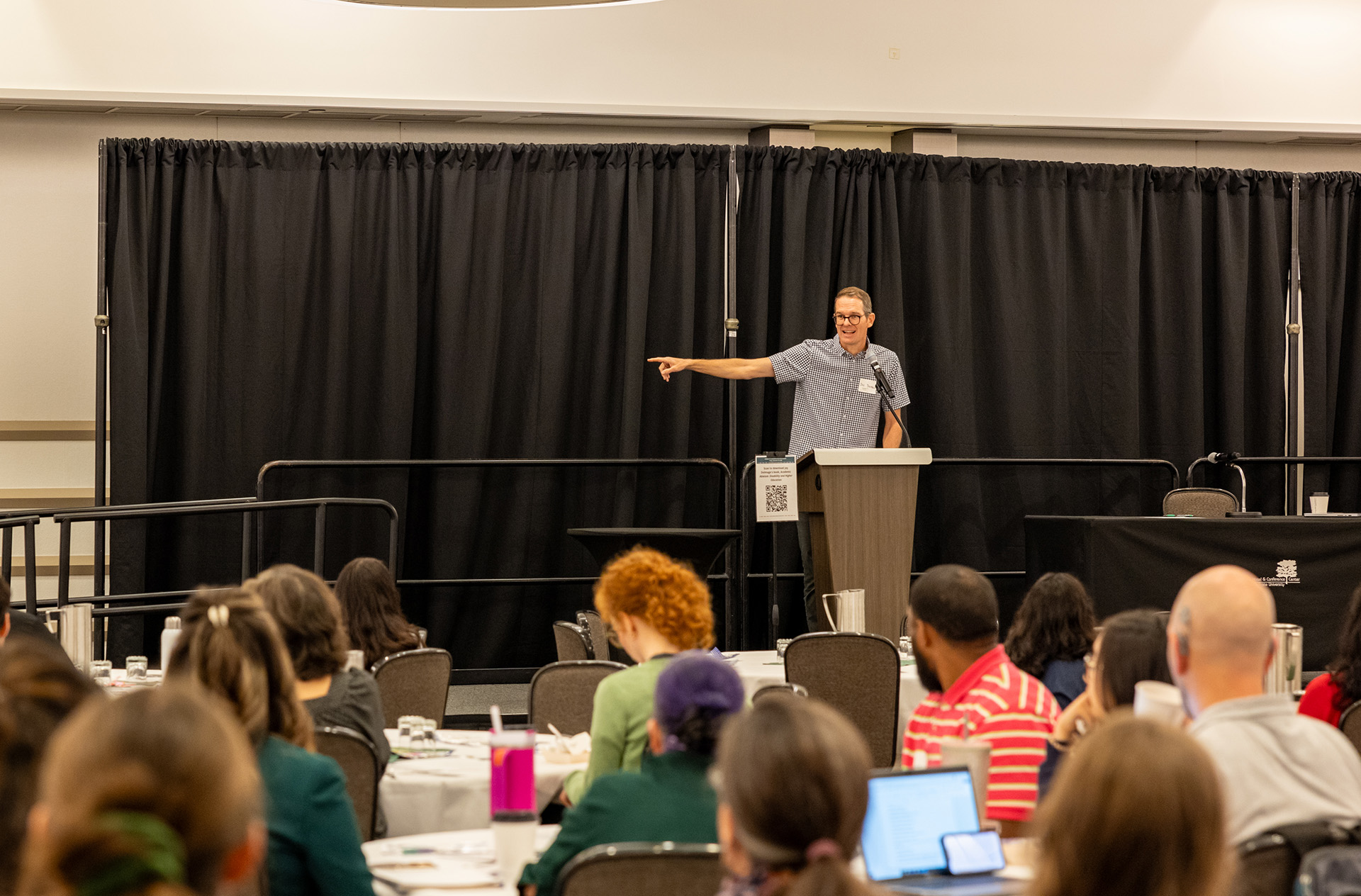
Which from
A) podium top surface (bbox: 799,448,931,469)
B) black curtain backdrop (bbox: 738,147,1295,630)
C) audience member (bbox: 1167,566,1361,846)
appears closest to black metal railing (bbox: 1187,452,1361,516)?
black curtain backdrop (bbox: 738,147,1295,630)

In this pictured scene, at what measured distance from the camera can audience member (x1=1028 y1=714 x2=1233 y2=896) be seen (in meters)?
1.40

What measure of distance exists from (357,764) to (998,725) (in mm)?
1455

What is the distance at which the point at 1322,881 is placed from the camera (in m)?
1.88

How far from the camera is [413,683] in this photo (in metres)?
4.44

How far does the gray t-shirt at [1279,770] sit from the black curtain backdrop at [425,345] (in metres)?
5.85

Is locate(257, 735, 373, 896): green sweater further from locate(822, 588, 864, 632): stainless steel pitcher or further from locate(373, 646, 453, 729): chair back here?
locate(822, 588, 864, 632): stainless steel pitcher

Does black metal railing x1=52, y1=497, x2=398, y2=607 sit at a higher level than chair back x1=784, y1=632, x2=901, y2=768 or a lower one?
higher

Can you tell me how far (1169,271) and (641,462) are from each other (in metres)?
3.80

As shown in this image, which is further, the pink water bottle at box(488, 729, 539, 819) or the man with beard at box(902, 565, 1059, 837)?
the man with beard at box(902, 565, 1059, 837)

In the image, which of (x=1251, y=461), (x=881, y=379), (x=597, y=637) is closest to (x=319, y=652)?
(x=597, y=637)

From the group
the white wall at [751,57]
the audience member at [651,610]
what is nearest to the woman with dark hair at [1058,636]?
the audience member at [651,610]

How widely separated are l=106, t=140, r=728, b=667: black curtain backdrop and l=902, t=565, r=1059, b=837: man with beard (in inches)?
193

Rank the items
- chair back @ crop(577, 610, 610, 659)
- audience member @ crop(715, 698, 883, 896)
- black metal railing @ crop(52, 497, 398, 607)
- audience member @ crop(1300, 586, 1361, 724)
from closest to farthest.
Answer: audience member @ crop(715, 698, 883, 896) → audience member @ crop(1300, 586, 1361, 724) → black metal railing @ crop(52, 497, 398, 607) → chair back @ crop(577, 610, 610, 659)

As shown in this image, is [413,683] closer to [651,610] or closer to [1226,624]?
[651,610]
